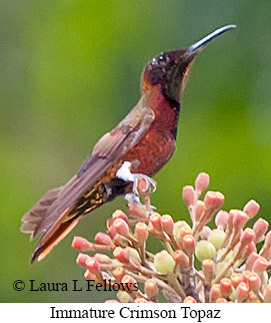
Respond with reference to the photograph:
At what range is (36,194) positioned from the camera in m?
1.04

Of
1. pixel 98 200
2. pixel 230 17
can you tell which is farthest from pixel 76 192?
pixel 230 17

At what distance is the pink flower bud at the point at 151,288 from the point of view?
0.63 m

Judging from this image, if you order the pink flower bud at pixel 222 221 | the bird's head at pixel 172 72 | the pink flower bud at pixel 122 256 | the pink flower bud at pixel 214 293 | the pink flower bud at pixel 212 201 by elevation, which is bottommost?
the pink flower bud at pixel 214 293

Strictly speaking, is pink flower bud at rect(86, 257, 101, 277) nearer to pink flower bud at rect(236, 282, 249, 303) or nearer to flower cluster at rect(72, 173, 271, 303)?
flower cluster at rect(72, 173, 271, 303)

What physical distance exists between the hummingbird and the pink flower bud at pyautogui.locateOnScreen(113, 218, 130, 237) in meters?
0.18

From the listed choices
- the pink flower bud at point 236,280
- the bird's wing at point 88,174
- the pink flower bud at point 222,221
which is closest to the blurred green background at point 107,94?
the bird's wing at point 88,174

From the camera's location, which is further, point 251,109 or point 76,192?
point 251,109

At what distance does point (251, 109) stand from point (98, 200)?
36 centimetres

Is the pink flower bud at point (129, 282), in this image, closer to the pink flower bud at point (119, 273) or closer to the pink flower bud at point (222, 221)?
the pink flower bud at point (119, 273)

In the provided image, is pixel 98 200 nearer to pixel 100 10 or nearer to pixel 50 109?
pixel 50 109

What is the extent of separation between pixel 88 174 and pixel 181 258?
27 centimetres

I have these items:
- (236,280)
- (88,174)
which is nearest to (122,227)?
(236,280)

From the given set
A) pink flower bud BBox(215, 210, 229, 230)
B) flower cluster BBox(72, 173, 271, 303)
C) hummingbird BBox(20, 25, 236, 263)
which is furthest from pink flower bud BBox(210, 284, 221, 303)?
hummingbird BBox(20, 25, 236, 263)

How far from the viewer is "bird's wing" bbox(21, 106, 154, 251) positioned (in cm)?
84
